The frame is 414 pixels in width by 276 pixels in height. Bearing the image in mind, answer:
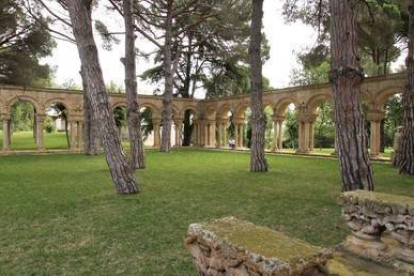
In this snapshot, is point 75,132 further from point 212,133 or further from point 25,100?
point 212,133

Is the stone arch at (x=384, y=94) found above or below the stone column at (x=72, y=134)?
above

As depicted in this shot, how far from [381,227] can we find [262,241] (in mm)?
1429

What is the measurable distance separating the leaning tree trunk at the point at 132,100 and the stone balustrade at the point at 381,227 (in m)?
7.86

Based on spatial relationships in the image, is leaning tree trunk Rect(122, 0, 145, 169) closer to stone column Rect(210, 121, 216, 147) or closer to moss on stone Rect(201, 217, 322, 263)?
moss on stone Rect(201, 217, 322, 263)

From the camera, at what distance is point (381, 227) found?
10.0 ft

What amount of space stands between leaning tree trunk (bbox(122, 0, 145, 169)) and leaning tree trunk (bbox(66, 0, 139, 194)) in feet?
13.0

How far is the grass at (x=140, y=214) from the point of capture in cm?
339

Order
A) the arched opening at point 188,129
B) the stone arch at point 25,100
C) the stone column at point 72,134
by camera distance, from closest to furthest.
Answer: the stone arch at point 25,100 < the stone column at point 72,134 < the arched opening at point 188,129

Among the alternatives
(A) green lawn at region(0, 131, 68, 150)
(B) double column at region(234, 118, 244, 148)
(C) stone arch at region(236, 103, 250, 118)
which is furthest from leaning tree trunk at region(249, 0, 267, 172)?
(A) green lawn at region(0, 131, 68, 150)

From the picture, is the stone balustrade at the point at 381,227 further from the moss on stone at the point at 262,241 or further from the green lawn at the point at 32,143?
the green lawn at the point at 32,143

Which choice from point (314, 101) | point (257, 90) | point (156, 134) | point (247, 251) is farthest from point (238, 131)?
point (247, 251)

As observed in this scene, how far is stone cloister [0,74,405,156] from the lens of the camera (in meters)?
A: 14.5

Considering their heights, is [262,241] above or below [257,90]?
below

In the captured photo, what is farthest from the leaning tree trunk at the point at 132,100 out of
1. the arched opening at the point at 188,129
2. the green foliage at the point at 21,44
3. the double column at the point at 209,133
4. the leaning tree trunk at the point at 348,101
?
the arched opening at the point at 188,129
